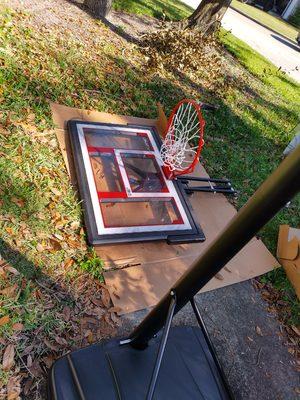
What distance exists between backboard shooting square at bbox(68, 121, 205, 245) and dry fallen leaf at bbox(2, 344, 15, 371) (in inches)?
44.3

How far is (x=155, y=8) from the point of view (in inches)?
376

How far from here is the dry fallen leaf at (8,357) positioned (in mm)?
2342

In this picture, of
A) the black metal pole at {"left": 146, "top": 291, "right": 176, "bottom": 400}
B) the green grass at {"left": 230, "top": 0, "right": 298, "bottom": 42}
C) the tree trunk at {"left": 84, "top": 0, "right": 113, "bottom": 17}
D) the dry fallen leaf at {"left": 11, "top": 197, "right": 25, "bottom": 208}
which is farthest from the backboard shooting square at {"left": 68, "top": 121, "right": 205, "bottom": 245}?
the green grass at {"left": 230, "top": 0, "right": 298, "bottom": 42}

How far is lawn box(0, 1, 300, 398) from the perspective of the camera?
8.83 feet

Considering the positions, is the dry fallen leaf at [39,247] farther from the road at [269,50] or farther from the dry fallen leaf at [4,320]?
the road at [269,50]

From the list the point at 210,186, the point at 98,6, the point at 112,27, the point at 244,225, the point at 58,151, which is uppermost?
the point at 244,225

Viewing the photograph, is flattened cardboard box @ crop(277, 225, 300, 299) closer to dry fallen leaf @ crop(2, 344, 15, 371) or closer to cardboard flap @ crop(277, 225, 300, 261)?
cardboard flap @ crop(277, 225, 300, 261)

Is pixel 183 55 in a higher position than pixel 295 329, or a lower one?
higher

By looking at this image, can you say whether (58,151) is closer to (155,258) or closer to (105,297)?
(155,258)

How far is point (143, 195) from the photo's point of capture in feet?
Answer: 12.9

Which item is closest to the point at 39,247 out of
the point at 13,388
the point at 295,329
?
the point at 13,388

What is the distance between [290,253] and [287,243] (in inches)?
5.8

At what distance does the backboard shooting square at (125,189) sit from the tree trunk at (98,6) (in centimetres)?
398

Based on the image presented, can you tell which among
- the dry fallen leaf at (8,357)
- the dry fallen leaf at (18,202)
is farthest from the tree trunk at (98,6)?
the dry fallen leaf at (8,357)
